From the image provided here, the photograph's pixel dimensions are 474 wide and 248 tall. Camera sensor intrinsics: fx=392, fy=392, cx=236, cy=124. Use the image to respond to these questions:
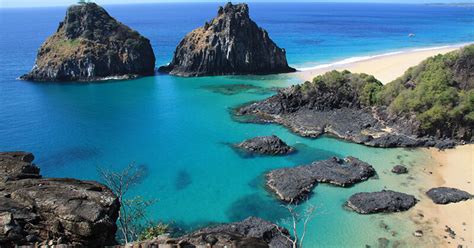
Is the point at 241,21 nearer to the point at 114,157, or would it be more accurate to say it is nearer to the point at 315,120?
the point at 315,120

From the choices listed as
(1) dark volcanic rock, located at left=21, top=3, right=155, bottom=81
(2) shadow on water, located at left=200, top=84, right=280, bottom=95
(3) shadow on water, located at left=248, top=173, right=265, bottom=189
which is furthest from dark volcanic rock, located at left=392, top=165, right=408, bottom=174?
(1) dark volcanic rock, located at left=21, top=3, right=155, bottom=81

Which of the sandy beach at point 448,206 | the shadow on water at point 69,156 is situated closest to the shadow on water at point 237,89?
the shadow on water at point 69,156

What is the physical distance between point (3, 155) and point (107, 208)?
9.86m

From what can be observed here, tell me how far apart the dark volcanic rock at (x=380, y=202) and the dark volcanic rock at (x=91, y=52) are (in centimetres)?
8964

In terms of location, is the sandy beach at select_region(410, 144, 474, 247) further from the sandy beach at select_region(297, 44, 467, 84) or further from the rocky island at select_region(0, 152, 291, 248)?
the sandy beach at select_region(297, 44, 467, 84)

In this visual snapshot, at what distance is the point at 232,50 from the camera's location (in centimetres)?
11906

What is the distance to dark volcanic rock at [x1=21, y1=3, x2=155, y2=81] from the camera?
116625 millimetres

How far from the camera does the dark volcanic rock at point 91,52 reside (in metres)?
117

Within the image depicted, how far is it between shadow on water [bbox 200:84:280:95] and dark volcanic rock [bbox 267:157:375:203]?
4595 cm

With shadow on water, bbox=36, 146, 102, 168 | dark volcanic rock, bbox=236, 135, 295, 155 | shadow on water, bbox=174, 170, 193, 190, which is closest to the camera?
shadow on water, bbox=174, 170, 193, 190

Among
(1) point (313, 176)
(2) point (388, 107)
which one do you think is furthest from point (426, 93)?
(1) point (313, 176)

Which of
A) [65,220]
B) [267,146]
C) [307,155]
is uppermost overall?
[65,220]

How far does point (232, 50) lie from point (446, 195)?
83.2 metres

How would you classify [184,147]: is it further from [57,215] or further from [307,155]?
[57,215]
